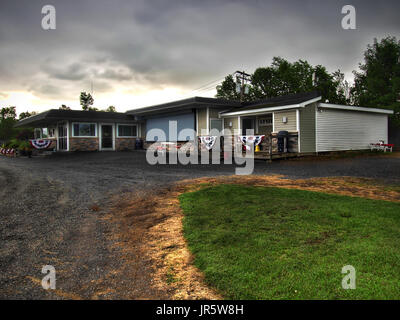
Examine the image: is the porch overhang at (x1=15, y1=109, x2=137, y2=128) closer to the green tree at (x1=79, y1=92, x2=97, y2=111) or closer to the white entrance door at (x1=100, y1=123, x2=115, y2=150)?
the white entrance door at (x1=100, y1=123, x2=115, y2=150)

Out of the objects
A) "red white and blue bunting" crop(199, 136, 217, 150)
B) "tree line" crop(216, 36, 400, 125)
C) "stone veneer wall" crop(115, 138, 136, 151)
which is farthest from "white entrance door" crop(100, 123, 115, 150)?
"tree line" crop(216, 36, 400, 125)

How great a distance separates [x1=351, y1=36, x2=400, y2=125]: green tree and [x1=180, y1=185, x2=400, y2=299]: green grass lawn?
114 feet

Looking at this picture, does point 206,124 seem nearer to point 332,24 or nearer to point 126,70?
point 126,70

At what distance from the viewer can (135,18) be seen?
12.2 meters

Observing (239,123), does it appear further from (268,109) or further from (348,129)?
(348,129)

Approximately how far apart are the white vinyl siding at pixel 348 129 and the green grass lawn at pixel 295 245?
1174 cm

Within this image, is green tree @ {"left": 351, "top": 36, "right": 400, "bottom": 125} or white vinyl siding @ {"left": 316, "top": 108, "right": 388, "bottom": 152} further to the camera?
green tree @ {"left": 351, "top": 36, "right": 400, "bottom": 125}

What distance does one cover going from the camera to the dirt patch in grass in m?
2.44

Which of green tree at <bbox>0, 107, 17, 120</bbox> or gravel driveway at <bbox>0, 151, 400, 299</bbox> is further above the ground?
green tree at <bbox>0, 107, 17, 120</bbox>

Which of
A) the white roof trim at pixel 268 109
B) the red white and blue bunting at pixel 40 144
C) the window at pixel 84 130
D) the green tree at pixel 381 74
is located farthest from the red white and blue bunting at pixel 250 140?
the green tree at pixel 381 74

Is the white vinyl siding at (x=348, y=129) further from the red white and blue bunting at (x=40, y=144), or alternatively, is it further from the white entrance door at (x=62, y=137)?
the red white and blue bunting at (x=40, y=144)

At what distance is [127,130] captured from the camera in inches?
947

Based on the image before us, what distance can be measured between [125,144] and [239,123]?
37.0 feet

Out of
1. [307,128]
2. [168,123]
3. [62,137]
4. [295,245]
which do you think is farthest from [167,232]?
[62,137]
